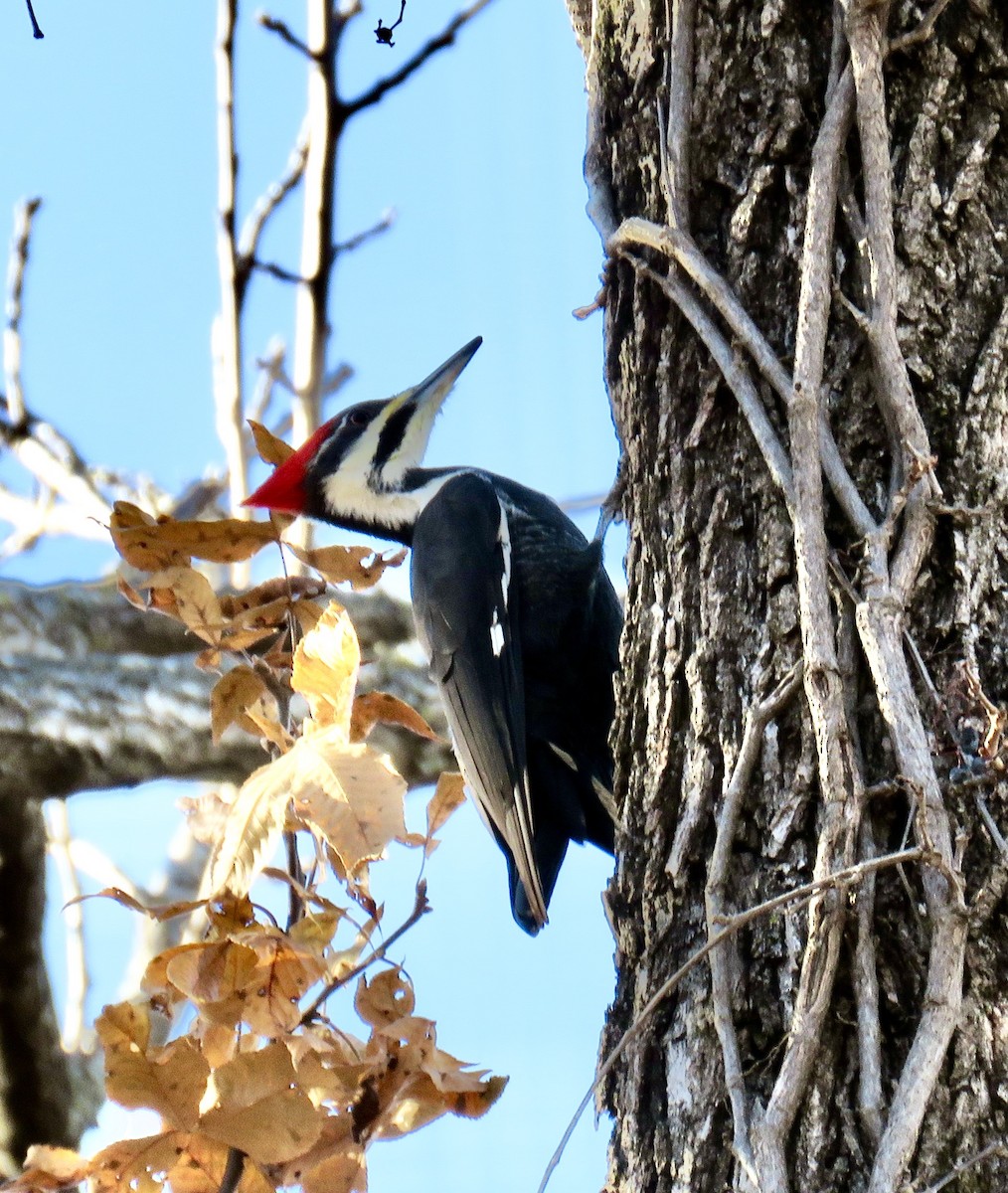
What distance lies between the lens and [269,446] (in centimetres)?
161

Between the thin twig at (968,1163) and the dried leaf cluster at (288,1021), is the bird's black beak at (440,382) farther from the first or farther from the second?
the thin twig at (968,1163)

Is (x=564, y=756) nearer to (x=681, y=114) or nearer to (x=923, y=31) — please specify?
(x=681, y=114)

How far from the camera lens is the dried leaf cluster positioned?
1174 millimetres

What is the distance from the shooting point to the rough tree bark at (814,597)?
119 cm

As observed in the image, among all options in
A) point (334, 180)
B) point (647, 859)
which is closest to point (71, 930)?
point (334, 180)

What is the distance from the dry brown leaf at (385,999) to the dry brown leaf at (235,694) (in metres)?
0.33

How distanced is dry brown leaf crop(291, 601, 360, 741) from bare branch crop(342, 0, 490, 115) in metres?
1.98

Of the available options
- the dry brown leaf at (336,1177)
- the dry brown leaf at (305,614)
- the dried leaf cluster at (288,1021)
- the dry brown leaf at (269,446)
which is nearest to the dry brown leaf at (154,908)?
the dried leaf cluster at (288,1021)

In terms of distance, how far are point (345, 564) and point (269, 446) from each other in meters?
0.17

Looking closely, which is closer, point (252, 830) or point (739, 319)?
point (252, 830)

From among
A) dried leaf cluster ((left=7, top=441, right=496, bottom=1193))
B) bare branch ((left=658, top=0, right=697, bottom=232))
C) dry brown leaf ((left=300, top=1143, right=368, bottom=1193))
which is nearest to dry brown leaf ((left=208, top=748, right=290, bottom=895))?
dried leaf cluster ((left=7, top=441, right=496, bottom=1193))

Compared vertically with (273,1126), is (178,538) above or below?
above

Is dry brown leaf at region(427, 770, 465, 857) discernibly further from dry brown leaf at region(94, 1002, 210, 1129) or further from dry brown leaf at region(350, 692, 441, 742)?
dry brown leaf at region(94, 1002, 210, 1129)

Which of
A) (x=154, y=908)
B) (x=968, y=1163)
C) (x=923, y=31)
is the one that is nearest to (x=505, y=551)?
(x=923, y=31)
